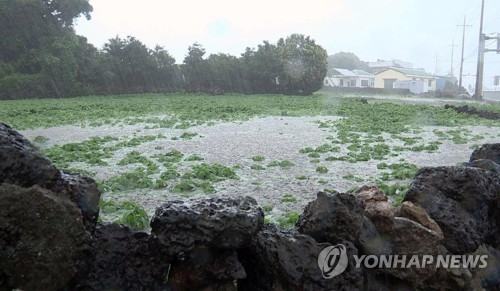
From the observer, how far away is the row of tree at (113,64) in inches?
1127

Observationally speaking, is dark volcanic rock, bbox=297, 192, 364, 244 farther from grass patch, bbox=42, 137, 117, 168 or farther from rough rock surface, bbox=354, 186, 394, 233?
grass patch, bbox=42, 137, 117, 168

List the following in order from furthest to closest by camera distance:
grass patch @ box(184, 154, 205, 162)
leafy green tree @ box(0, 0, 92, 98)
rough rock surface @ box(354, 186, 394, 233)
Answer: leafy green tree @ box(0, 0, 92, 98) → grass patch @ box(184, 154, 205, 162) → rough rock surface @ box(354, 186, 394, 233)

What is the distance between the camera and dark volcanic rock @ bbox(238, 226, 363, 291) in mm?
1966

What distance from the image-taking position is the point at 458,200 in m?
2.54

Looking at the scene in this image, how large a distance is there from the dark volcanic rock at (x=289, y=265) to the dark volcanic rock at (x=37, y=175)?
0.69m

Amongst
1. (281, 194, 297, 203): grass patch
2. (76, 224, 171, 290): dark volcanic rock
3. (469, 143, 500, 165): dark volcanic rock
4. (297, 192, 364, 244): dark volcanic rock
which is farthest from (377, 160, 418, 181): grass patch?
(76, 224, 171, 290): dark volcanic rock

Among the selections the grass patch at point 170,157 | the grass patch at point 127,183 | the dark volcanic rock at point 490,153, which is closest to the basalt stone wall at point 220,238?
the dark volcanic rock at point 490,153

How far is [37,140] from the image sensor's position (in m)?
8.43

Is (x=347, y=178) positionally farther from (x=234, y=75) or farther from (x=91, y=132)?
(x=234, y=75)

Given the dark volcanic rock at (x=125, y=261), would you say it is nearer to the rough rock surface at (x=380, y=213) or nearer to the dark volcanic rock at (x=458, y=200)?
the rough rock surface at (x=380, y=213)

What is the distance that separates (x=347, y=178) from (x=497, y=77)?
59395 mm

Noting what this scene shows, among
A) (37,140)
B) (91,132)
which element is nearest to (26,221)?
(37,140)

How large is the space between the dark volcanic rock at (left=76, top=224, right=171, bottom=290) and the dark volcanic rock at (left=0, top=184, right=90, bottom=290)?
8.4 inches

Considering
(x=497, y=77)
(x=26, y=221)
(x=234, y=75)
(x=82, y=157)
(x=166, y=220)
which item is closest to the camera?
(x=26, y=221)
